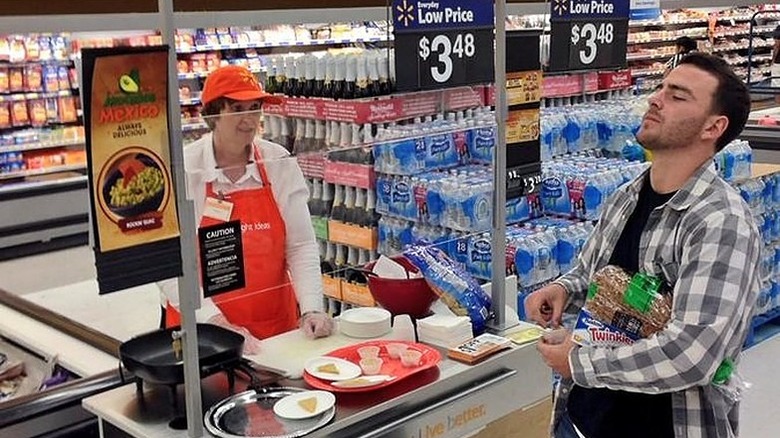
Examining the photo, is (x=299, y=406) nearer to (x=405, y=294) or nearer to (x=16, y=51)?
(x=405, y=294)

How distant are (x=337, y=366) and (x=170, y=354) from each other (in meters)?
0.44

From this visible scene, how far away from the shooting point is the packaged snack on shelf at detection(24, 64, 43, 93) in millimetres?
8883

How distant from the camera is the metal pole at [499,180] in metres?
2.64

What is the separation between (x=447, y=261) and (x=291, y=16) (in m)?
0.91

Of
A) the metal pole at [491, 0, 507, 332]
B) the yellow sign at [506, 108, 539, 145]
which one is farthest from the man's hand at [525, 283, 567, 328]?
the yellow sign at [506, 108, 539, 145]

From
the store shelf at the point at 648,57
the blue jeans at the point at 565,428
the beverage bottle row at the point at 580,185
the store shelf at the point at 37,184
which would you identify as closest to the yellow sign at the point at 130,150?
the blue jeans at the point at 565,428

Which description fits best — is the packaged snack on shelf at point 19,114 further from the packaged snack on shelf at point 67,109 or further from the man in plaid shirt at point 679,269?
the man in plaid shirt at point 679,269

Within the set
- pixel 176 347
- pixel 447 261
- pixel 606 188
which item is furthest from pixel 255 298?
pixel 606 188

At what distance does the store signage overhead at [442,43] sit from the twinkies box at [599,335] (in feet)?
2.62

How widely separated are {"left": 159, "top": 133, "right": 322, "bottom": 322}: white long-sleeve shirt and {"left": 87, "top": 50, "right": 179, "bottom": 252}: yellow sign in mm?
483

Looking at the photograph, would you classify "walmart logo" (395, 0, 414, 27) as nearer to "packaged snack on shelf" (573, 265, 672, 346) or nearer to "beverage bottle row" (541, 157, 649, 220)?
"packaged snack on shelf" (573, 265, 672, 346)

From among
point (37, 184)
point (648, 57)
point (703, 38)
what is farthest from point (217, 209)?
point (703, 38)

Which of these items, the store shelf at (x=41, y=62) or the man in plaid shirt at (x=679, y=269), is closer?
the man in plaid shirt at (x=679, y=269)

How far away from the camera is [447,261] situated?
2.73 metres
